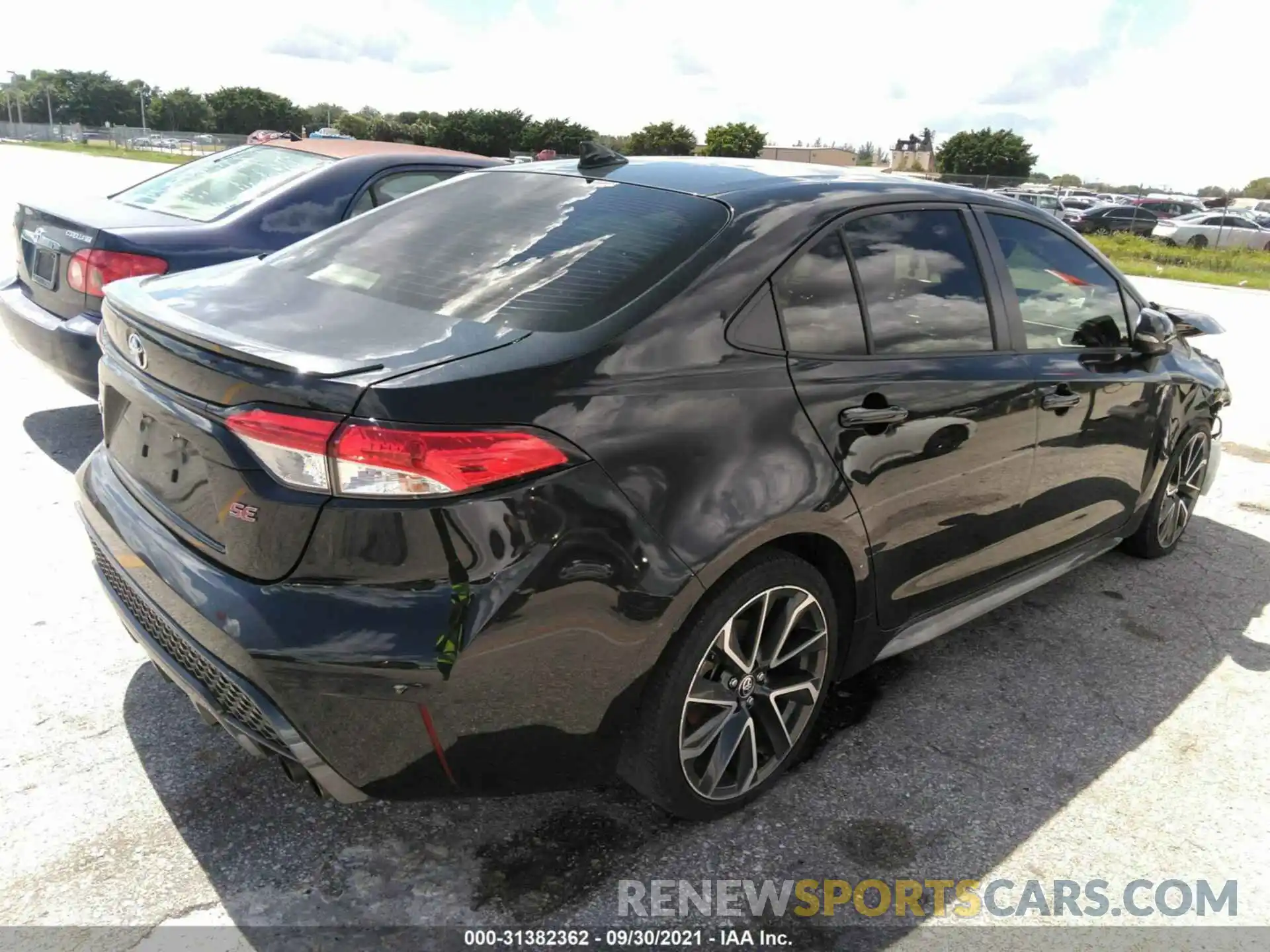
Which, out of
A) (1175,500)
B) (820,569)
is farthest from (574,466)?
(1175,500)

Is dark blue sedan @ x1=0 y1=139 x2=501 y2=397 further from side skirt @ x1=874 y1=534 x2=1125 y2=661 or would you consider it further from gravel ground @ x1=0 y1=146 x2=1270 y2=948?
side skirt @ x1=874 y1=534 x2=1125 y2=661

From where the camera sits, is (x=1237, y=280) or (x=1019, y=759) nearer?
(x=1019, y=759)

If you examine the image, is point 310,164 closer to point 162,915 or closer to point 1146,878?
point 162,915

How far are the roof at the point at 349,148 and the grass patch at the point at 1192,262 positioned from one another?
53.5 feet

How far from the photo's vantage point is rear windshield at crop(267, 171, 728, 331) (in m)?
2.38

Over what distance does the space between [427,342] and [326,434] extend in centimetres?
35

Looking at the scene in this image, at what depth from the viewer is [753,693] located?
2617mm

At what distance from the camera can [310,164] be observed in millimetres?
5547

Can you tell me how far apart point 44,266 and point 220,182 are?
1177mm

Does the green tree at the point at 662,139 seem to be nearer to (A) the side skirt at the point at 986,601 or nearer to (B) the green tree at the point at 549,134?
(B) the green tree at the point at 549,134

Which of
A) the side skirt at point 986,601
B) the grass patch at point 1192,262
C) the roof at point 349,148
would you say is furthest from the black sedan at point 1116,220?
the side skirt at point 986,601

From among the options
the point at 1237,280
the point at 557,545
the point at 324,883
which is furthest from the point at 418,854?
the point at 1237,280

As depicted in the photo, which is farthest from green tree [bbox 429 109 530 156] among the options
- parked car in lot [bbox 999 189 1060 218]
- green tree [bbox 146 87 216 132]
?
green tree [bbox 146 87 216 132]

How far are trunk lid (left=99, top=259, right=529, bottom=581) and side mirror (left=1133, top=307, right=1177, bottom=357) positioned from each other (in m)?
2.84
